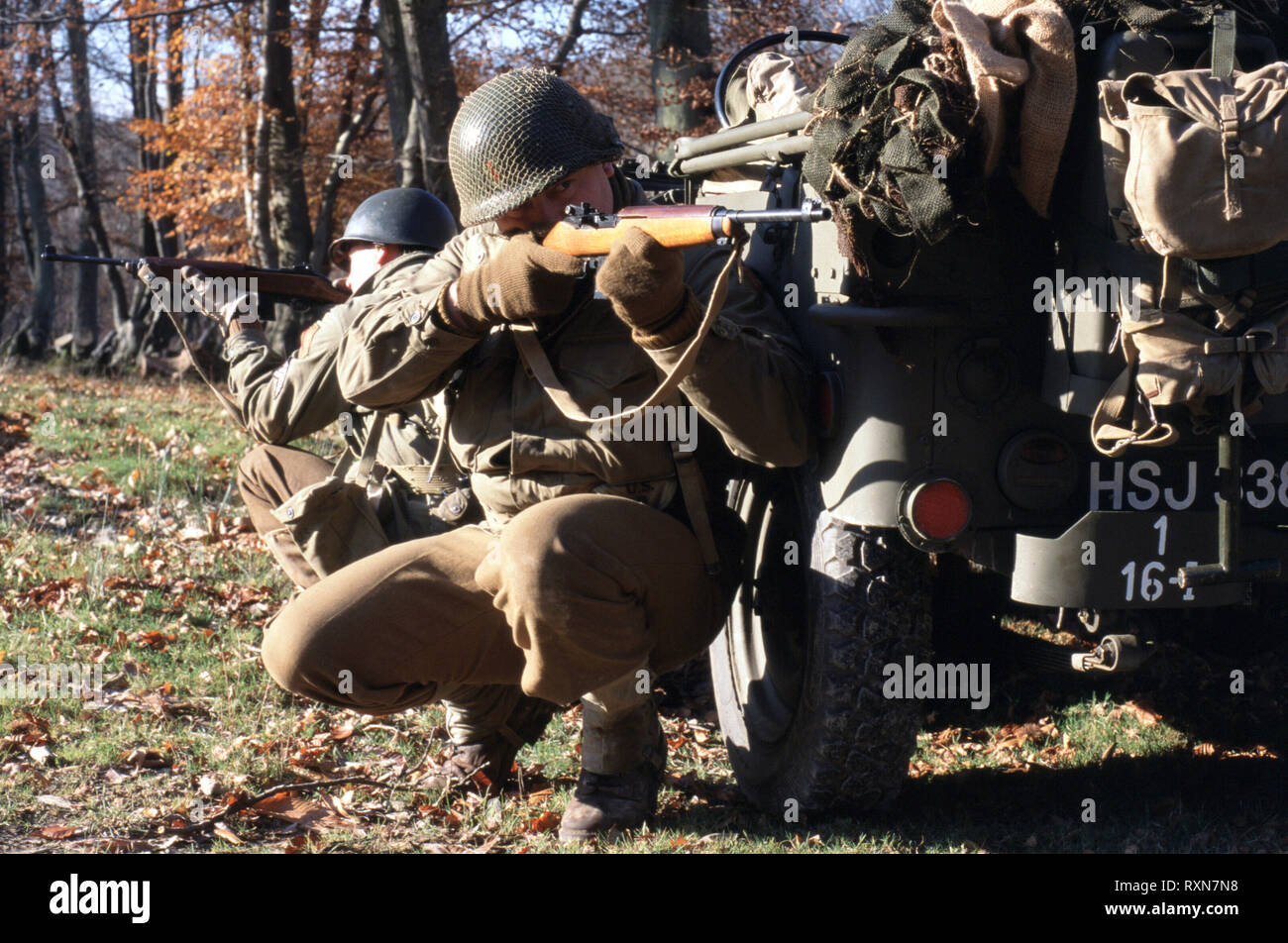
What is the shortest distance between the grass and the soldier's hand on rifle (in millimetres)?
1341

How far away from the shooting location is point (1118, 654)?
325cm

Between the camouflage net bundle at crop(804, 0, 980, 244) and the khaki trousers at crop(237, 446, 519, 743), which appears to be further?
the khaki trousers at crop(237, 446, 519, 743)

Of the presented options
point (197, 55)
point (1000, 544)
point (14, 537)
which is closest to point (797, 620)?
point (1000, 544)

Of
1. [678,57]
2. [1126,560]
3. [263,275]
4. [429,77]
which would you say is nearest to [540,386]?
[1126,560]

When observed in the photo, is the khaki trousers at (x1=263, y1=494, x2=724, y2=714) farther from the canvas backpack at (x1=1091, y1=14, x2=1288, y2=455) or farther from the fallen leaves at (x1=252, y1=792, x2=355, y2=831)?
the canvas backpack at (x1=1091, y1=14, x2=1288, y2=455)

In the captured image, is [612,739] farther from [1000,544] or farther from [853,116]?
[853,116]

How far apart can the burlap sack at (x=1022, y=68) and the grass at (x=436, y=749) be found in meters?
1.84

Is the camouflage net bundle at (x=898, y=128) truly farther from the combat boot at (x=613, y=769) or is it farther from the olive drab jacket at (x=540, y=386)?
the combat boot at (x=613, y=769)

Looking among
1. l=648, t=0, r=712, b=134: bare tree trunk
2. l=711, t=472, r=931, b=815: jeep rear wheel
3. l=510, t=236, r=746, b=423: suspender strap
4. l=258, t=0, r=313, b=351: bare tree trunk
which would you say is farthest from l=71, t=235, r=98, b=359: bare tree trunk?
l=711, t=472, r=931, b=815: jeep rear wheel

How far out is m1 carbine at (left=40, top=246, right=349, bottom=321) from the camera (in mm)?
5441

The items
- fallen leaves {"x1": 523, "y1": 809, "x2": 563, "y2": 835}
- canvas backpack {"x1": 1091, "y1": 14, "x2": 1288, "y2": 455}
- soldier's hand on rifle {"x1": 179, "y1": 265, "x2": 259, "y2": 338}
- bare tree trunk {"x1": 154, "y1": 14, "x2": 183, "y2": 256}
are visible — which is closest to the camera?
canvas backpack {"x1": 1091, "y1": 14, "x2": 1288, "y2": 455}

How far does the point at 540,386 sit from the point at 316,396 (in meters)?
1.22

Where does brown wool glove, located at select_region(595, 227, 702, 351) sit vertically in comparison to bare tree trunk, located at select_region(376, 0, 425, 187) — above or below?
below
